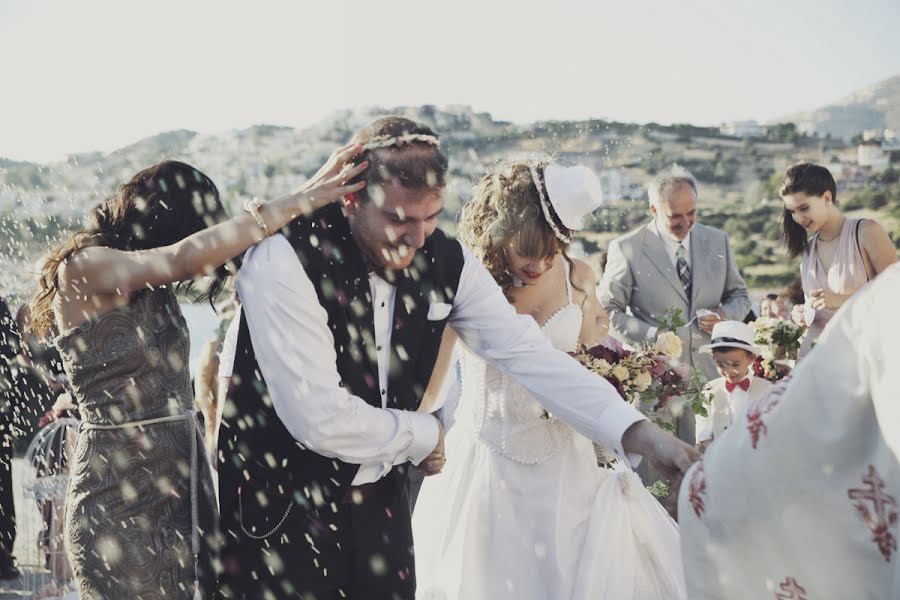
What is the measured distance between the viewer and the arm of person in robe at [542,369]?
8.82 ft

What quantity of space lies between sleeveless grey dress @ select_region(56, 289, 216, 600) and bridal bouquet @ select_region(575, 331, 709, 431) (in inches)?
67.0

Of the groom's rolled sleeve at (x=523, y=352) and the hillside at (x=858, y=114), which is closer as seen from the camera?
the groom's rolled sleeve at (x=523, y=352)

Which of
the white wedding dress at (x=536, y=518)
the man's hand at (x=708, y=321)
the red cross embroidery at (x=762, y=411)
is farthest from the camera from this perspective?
the man's hand at (x=708, y=321)

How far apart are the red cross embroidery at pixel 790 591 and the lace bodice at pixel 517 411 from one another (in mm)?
2117

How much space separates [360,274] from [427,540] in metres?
1.76

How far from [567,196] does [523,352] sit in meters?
0.92

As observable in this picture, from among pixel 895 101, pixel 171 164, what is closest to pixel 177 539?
pixel 171 164

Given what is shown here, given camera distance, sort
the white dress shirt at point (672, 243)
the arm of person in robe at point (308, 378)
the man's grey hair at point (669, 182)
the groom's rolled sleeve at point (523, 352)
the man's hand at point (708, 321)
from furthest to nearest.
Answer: the white dress shirt at point (672, 243), the man's hand at point (708, 321), the man's grey hair at point (669, 182), the groom's rolled sleeve at point (523, 352), the arm of person in robe at point (308, 378)

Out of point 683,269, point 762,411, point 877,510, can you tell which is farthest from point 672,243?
point 877,510

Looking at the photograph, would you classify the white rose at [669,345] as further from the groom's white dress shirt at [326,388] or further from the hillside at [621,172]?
the hillside at [621,172]

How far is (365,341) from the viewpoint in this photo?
108 inches

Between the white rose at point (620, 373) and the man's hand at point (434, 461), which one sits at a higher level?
the man's hand at point (434, 461)

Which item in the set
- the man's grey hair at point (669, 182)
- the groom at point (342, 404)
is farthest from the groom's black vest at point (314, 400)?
the man's grey hair at point (669, 182)

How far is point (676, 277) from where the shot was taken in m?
6.50
